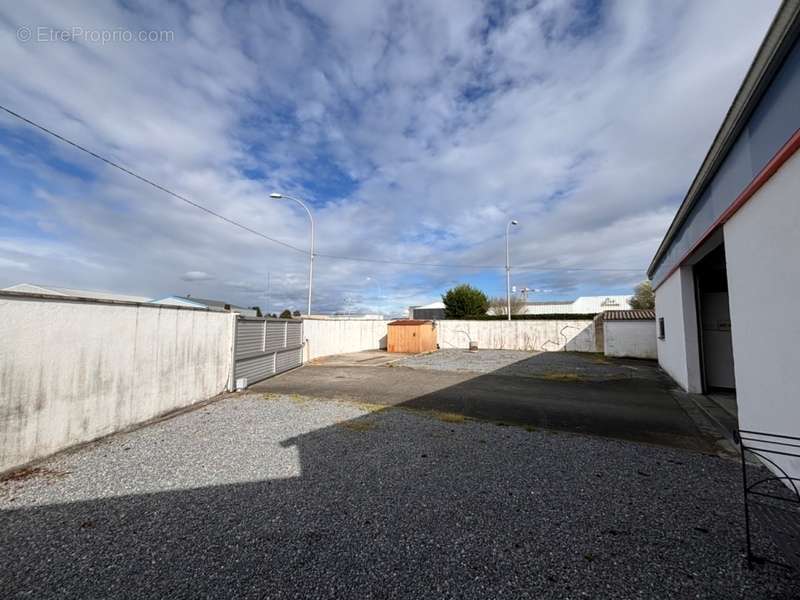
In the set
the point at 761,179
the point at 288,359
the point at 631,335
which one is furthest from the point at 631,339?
the point at 288,359

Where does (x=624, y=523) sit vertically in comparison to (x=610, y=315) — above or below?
below

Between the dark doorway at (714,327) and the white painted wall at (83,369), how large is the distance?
1123cm

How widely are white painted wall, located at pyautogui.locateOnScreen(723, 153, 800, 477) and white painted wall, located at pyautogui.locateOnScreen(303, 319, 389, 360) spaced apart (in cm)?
1278

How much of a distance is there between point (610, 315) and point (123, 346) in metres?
18.7

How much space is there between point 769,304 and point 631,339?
1361cm

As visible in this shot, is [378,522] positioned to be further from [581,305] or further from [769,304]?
[581,305]

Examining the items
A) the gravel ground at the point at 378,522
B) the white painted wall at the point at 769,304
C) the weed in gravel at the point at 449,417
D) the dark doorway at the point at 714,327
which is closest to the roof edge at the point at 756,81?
the white painted wall at the point at 769,304

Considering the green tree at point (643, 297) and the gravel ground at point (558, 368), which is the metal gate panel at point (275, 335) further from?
the green tree at point (643, 297)

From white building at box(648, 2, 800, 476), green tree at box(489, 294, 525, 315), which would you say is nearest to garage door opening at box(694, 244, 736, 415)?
white building at box(648, 2, 800, 476)

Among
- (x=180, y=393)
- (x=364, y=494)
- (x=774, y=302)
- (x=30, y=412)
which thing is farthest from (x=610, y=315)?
(x=30, y=412)

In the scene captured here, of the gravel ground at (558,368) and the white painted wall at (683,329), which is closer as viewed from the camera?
the white painted wall at (683,329)

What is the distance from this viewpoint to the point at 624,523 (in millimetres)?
2701

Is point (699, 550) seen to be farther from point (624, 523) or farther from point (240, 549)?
point (240, 549)

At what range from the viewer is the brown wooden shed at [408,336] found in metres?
18.8
